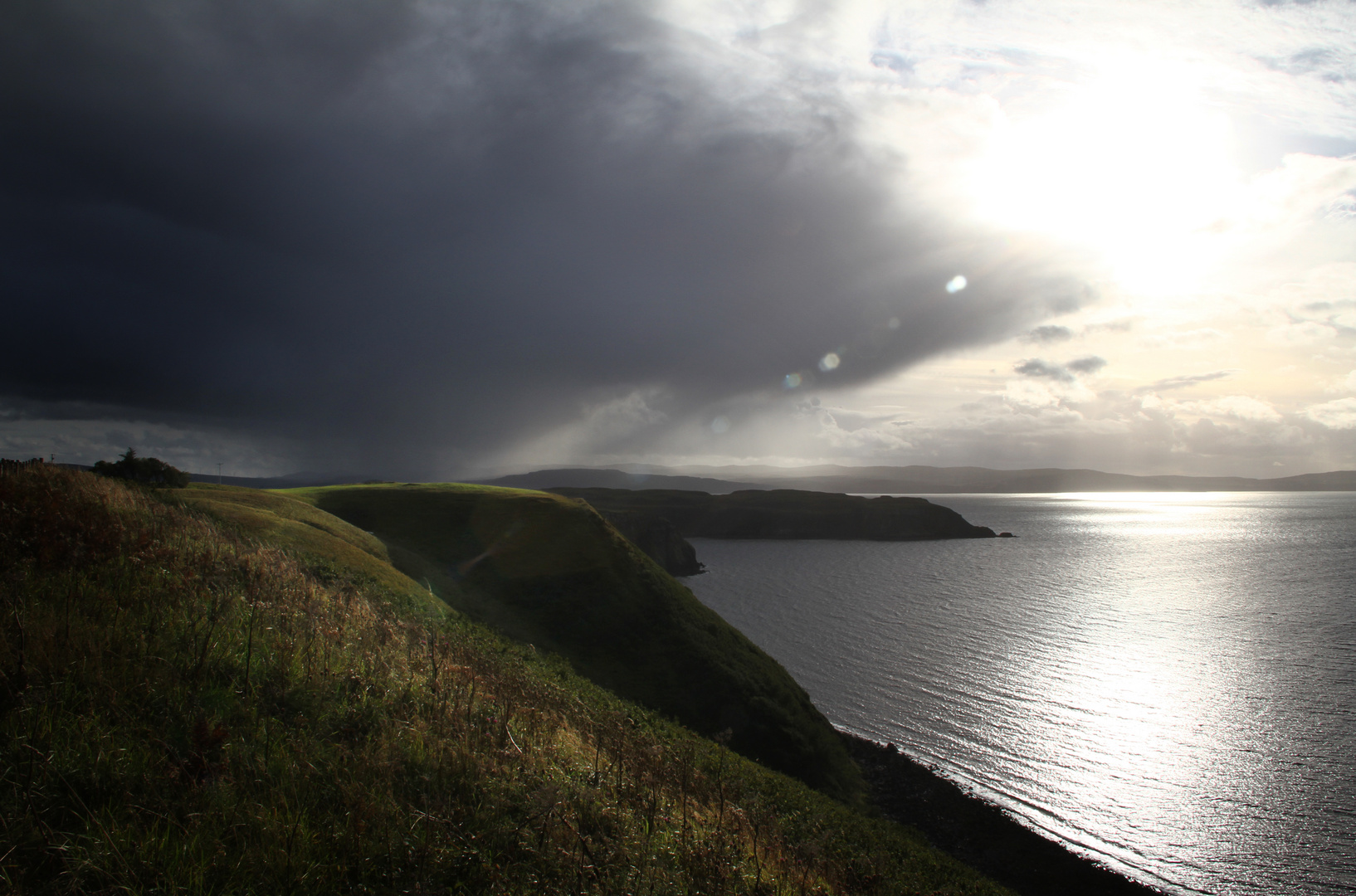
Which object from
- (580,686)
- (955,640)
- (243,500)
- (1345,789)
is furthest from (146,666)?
(955,640)

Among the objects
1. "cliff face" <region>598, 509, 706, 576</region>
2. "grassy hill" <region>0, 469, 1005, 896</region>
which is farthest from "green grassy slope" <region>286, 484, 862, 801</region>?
"cliff face" <region>598, 509, 706, 576</region>

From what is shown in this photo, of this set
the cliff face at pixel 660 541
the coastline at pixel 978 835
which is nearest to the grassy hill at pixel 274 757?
the coastline at pixel 978 835

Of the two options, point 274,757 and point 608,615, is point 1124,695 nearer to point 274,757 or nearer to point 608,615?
point 608,615

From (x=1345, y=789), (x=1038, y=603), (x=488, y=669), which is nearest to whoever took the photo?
(x=488, y=669)

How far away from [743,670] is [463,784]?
2931 cm

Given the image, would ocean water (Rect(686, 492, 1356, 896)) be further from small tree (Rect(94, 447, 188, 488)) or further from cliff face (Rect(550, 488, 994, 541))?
cliff face (Rect(550, 488, 994, 541))

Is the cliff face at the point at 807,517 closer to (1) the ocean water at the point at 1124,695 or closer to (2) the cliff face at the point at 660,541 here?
(2) the cliff face at the point at 660,541

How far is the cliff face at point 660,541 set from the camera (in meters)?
101

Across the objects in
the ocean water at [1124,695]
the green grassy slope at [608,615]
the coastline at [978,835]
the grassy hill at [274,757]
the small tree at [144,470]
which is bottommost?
the coastline at [978,835]

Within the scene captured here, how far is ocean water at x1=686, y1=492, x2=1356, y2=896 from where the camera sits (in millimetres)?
24312

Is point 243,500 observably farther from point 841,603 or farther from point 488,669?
point 841,603

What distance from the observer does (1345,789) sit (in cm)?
2600

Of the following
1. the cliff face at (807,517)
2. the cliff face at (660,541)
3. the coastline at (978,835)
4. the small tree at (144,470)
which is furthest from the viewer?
the cliff face at (807,517)

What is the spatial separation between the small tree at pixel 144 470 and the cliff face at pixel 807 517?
119 meters
